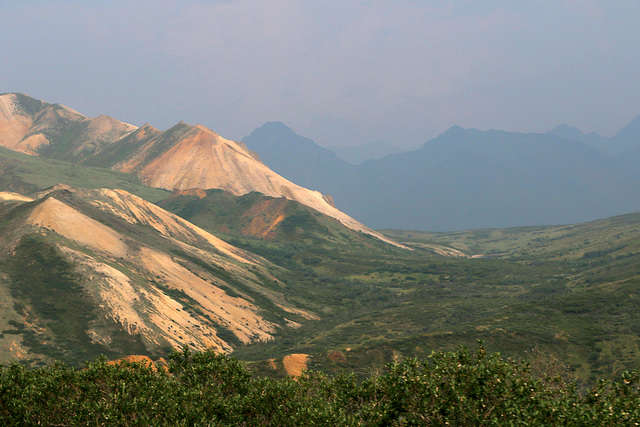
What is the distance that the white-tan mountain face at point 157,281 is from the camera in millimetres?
81062

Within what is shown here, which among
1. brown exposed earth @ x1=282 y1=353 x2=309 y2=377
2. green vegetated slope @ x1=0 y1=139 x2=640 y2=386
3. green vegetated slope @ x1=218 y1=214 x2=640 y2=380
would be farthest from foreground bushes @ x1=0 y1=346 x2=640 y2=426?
green vegetated slope @ x1=0 y1=139 x2=640 y2=386

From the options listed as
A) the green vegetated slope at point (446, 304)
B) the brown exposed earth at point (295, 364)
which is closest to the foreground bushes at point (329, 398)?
the brown exposed earth at point (295, 364)

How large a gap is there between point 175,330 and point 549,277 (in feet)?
417

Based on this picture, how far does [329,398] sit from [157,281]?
80.0m

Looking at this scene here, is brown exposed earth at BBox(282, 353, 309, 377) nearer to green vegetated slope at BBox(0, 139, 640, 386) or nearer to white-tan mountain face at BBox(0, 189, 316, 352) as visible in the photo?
green vegetated slope at BBox(0, 139, 640, 386)

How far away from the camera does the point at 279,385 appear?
2842 centimetres

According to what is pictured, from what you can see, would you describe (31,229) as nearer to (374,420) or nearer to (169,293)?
(169,293)

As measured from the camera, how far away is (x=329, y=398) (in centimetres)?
2908

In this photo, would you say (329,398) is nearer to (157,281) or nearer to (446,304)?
(157,281)

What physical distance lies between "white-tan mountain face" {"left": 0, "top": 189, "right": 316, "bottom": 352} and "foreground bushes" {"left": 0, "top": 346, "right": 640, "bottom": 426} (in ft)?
164

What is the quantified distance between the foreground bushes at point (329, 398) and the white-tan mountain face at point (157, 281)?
49.9m

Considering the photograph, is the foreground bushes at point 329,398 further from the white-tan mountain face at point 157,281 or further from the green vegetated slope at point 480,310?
the white-tan mountain face at point 157,281

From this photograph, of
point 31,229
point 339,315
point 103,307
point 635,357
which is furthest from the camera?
point 339,315

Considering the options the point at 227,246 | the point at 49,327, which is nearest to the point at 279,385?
the point at 49,327
